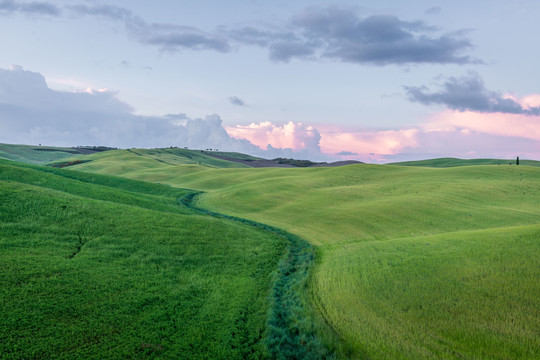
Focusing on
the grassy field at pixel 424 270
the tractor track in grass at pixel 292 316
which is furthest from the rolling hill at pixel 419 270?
the tractor track in grass at pixel 292 316

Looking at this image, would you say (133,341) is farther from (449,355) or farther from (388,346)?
(449,355)

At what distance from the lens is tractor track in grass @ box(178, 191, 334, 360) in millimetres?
10258

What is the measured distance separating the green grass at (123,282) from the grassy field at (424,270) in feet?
11.8

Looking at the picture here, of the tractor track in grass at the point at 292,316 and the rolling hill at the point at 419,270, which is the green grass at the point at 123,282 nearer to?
the tractor track in grass at the point at 292,316

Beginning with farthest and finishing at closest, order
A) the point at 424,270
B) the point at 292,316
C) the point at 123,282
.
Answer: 1. the point at 424,270
2. the point at 123,282
3. the point at 292,316

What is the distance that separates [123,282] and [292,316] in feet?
23.4

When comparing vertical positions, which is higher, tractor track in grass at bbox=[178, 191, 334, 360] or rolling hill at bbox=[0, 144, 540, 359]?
rolling hill at bbox=[0, 144, 540, 359]

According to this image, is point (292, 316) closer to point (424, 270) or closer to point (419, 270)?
point (419, 270)

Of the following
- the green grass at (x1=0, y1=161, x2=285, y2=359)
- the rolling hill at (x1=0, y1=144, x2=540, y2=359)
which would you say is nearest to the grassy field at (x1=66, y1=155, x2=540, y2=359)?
the rolling hill at (x1=0, y1=144, x2=540, y2=359)

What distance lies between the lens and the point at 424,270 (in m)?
15.5

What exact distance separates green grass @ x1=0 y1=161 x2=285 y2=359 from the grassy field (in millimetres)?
3602

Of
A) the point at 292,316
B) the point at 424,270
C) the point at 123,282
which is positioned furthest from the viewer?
the point at 424,270

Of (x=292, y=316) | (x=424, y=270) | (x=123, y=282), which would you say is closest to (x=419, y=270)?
(x=424, y=270)

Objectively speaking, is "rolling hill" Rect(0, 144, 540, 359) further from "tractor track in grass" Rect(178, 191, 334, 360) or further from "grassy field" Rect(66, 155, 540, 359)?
"tractor track in grass" Rect(178, 191, 334, 360)
